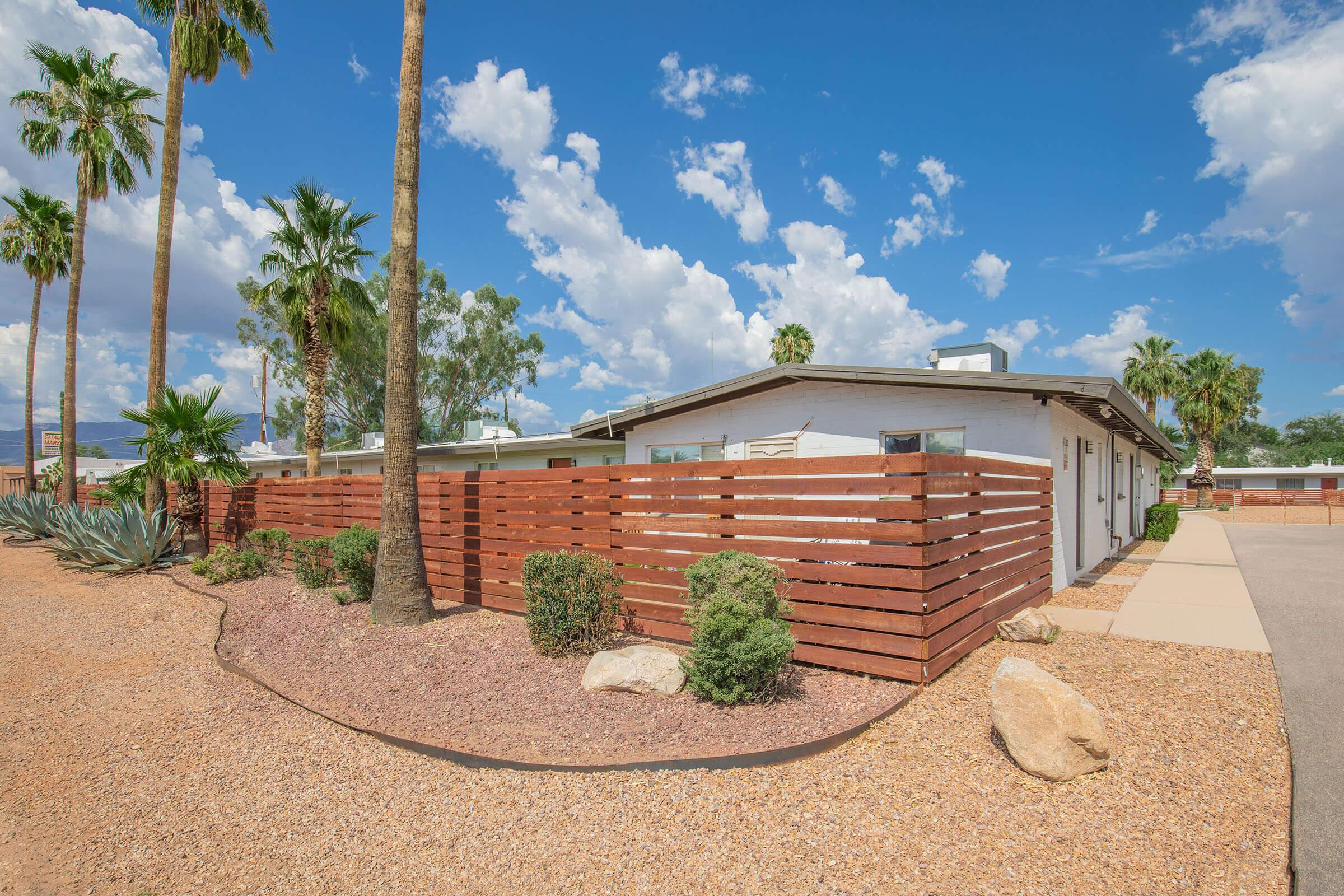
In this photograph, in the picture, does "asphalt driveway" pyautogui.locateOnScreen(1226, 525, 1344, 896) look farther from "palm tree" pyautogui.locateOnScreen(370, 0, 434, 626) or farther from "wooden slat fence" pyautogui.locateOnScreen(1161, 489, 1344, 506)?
"wooden slat fence" pyautogui.locateOnScreen(1161, 489, 1344, 506)

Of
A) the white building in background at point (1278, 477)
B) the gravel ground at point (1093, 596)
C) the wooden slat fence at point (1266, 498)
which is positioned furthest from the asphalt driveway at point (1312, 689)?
the white building in background at point (1278, 477)

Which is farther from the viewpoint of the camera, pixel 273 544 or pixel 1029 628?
pixel 273 544

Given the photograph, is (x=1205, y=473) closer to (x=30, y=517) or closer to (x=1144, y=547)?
(x=1144, y=547)

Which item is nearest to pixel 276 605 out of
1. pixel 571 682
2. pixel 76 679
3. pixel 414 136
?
pixel 76 679

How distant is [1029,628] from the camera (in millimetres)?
6090

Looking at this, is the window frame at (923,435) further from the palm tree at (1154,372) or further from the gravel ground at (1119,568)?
the palm tree at (1154,372)

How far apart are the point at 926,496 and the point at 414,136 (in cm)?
671

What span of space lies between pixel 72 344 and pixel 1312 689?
79.1 ft

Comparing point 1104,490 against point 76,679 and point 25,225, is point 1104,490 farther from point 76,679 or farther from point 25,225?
point 25,225

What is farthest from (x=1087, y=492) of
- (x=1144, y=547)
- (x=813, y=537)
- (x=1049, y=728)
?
(x=1049, y=728)

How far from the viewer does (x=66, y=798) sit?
3664 mm

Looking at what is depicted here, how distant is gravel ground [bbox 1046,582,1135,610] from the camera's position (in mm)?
8008

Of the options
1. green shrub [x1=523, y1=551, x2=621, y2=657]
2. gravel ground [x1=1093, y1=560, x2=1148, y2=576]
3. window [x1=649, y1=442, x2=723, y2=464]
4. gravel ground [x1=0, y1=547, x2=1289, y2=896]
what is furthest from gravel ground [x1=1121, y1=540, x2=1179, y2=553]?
green shrub [x1=523, y1=551, x2=621, y2=657]

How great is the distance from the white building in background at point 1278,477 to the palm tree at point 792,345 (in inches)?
1085
